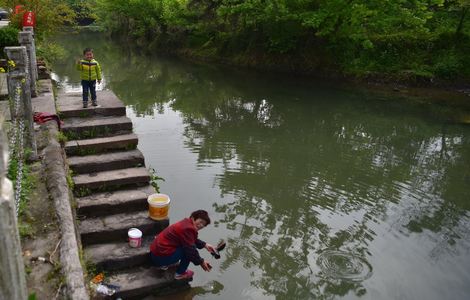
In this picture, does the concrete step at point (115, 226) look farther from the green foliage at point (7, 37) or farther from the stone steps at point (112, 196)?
the green foliage at point (7, 37)

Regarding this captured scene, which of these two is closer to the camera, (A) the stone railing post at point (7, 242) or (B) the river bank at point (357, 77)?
(A) the stone railing post at point (7, 242)

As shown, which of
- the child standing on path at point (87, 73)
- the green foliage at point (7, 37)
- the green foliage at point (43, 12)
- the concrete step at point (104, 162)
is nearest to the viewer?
the concrete step at point (104, 162)

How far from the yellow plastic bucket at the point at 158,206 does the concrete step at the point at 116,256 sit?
1.50 ft

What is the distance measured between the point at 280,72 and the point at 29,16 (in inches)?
562

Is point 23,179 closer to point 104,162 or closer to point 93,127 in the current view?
point 104,162

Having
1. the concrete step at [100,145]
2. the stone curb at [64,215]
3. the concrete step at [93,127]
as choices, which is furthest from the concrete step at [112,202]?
the concrete step at [93,127]

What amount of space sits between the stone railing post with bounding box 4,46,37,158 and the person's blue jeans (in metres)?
2.49

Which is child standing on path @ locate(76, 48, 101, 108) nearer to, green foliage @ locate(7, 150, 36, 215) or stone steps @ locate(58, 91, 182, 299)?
stone steps @ locate(58, 91, 182, 299)

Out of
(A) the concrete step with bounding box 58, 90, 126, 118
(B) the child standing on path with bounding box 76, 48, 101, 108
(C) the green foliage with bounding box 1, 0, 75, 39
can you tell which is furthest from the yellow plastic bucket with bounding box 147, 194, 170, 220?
(C) the green foliage with bounding box 1, 0, 75, 39

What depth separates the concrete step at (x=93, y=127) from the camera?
7.99 m

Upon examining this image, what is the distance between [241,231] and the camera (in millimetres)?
7234

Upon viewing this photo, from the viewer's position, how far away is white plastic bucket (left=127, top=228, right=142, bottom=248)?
19.2 feet

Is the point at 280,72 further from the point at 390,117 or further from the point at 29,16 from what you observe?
the point at 29,16

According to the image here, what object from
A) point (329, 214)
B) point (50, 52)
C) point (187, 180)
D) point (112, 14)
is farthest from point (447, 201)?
point (112, 14)
